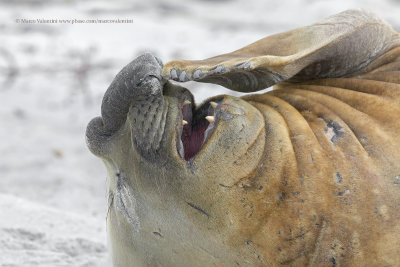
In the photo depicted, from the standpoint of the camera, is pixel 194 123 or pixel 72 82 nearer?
pixel 194 123

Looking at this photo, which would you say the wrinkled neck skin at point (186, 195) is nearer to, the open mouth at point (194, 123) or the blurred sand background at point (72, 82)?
the open mouth at point (194, 123)

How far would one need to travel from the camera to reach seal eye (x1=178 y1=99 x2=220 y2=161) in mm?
2289

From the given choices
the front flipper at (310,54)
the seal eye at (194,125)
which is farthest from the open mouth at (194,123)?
the front flipper at (310,54)

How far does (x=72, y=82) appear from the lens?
236 inches

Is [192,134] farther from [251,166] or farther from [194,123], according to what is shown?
[251,166]

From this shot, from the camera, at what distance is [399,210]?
1993 millimetres

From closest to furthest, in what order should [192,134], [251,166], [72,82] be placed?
[251,166], [192,134], [72,82]

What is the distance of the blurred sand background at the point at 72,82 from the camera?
124 inches

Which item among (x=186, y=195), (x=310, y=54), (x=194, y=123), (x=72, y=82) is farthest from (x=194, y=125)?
(x=72, y=82)

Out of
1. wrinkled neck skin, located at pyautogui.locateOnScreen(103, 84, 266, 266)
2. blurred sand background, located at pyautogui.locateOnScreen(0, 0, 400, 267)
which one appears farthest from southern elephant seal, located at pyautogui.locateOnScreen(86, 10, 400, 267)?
blurred sand background, located at pyautogui.locateOnScreen(0, 0, 400, 267)

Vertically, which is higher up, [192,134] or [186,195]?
[192,134]

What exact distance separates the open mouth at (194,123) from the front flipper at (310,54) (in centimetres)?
11

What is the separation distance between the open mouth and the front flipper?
0.35 feet

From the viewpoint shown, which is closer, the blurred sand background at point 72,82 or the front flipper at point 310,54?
the front flipper at point 310,54
